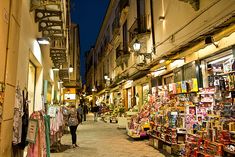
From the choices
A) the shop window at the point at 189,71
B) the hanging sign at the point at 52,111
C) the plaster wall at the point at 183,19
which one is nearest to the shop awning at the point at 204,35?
the plaster wall at the point at 183,19

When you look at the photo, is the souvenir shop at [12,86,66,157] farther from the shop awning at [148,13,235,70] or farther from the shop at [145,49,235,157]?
the shop awning at [148,13,235,70]

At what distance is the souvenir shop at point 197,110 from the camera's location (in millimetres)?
5293

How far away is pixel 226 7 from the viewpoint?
593cm

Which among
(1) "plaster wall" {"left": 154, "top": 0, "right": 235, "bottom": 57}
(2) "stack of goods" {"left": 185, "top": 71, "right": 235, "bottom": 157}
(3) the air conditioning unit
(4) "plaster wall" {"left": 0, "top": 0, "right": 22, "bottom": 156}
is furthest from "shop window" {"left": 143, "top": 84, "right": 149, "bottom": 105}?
(4) "plaster wall" {"left": 0, "top": 0, "right": 22, "bottom": 156}

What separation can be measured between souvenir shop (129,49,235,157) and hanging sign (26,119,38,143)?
4.14 m

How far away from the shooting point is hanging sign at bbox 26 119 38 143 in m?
3.77

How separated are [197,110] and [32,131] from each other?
4.88 m

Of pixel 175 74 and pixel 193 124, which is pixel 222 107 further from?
pixel 175 74

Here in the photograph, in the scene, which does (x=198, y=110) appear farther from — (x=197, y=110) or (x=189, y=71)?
(x=189, y=71)

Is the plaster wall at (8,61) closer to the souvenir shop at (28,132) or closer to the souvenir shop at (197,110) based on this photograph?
the souvenir shop at (28,132)

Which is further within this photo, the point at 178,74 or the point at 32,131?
the point at 178,74

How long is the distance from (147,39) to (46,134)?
956 centimetres

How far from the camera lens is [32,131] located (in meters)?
3.80

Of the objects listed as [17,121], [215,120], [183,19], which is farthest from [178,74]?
[17,121]
